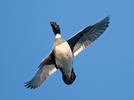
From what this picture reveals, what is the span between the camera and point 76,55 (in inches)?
510

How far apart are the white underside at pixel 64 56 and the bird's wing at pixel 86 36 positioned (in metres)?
0.64

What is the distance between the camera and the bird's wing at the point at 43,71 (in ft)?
42.0

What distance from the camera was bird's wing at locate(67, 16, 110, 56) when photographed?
12.8 metres

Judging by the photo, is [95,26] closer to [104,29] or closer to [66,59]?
[104,29]

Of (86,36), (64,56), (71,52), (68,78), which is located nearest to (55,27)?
(86,36)

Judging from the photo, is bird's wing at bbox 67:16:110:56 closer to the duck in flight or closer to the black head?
the duck in flight

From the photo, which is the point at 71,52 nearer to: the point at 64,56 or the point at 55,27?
the point at 64,56

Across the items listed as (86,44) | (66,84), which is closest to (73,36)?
(86,44)

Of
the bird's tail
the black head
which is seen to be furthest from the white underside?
the black head

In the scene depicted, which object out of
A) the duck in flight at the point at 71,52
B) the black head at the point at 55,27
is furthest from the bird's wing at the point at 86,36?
the black head at the point at 55,27

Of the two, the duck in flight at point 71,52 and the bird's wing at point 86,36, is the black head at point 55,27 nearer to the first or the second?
the duck in flight at point 71,52

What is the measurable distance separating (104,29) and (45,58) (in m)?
1.75

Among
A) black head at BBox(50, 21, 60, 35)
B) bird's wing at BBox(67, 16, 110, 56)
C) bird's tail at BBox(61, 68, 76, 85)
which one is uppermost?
black head at BBox(50, 21, 60, 35)

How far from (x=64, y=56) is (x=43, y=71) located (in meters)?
0.96
